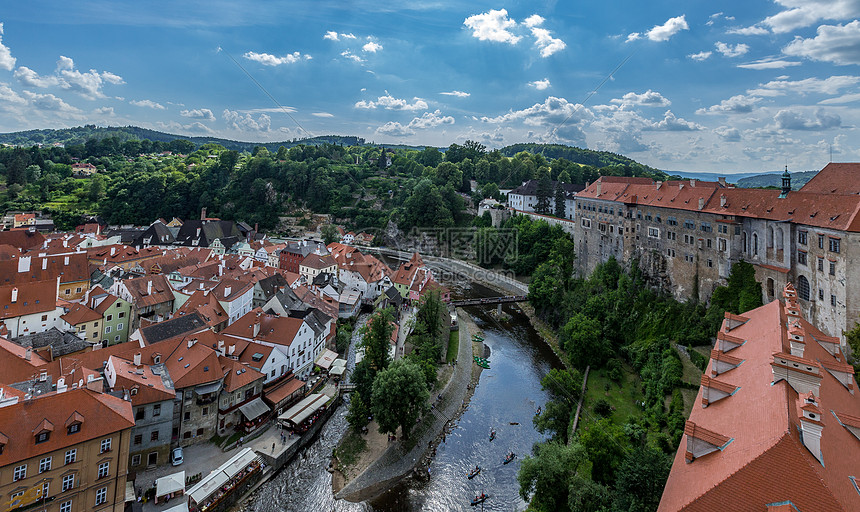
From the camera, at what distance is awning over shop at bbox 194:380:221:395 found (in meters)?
21.3

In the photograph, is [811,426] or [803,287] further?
[803,287]

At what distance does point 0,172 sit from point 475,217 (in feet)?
368

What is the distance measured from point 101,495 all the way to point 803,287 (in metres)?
35.5

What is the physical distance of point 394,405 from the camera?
75.0 feet

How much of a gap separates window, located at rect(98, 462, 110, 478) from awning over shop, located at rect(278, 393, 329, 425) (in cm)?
846

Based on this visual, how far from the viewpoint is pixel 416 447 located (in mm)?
23453

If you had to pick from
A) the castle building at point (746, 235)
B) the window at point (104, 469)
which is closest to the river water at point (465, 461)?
the window at point (104, 469)

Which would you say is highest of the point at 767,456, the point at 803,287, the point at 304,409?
the point at 803,287

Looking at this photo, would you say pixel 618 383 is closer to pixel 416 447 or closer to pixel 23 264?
pixel 416 447

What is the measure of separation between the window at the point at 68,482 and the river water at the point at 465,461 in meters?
7.03

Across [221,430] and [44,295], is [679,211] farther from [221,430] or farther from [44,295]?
[44,295]

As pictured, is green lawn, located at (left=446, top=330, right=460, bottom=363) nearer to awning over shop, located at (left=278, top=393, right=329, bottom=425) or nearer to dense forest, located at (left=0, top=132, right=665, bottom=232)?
awning over shop, located at (left=278, top=393, right=329, bottom=425)

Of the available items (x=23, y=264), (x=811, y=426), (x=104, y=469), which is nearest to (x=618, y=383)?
(x=811, y=426)

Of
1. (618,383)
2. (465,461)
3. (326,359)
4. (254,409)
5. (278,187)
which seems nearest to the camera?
(465,461)
